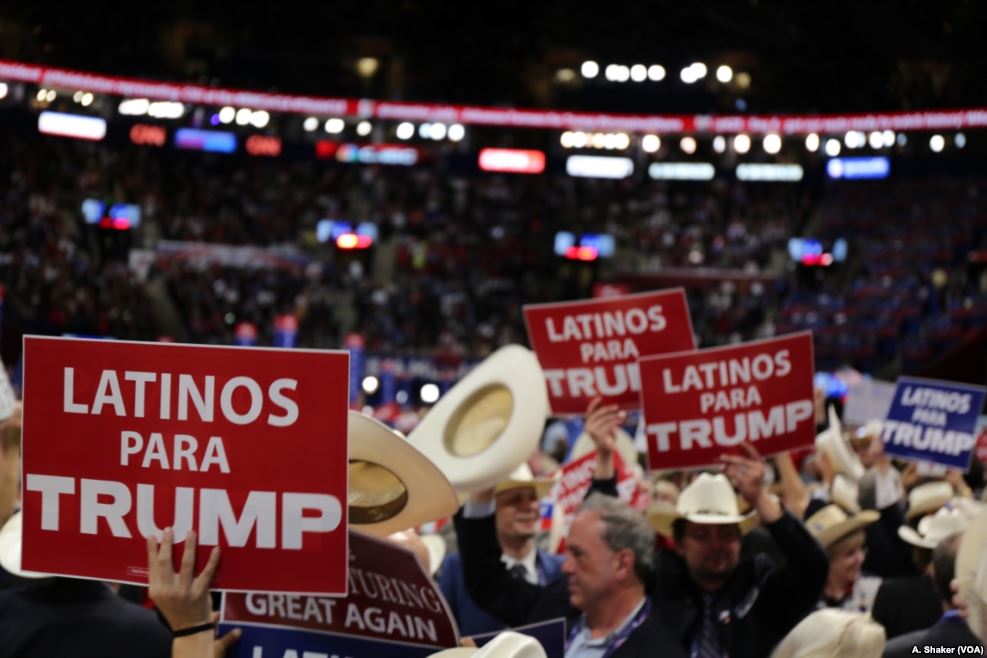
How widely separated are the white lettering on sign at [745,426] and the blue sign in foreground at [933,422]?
2.85 m

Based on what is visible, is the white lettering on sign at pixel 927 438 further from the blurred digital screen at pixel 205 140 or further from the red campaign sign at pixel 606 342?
the blurred digital screen at pixel 205 140

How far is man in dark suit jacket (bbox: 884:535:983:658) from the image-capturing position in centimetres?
421

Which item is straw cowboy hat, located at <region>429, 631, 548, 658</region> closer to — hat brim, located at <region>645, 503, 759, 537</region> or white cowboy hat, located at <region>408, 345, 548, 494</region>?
white cowboy hat, located at <region>408, 345, 548, 494</region>

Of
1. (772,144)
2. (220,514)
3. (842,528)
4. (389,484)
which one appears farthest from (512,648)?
(772,144)

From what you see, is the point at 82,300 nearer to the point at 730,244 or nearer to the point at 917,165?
the point at 730,244

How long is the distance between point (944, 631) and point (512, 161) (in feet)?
136

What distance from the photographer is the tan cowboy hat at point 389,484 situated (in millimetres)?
3638

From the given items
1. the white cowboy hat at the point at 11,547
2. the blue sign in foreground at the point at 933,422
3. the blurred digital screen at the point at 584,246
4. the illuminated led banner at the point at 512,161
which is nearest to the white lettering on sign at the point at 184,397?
the white cowboy hat at the point at 11,547

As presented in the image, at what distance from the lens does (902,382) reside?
8672mm

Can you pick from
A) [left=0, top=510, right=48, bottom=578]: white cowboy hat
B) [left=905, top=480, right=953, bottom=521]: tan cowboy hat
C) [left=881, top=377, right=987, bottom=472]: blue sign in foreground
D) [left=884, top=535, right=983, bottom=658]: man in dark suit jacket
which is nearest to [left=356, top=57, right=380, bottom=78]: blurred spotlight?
[left=881, top=377, right=987, bottom=472]: blue sign in foreground

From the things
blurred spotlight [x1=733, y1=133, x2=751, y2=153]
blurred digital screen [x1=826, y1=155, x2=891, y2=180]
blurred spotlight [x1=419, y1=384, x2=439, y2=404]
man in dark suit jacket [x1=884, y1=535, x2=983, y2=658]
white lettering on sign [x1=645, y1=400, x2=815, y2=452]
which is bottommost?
blurred spotlight [x1=419, y1=384, x2=439, y2=404]

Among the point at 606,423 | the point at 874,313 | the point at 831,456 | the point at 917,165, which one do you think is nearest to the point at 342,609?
the point at 606,423

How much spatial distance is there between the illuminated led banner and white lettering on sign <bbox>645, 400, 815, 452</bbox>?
39532 millimetres

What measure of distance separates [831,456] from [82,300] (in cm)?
2397
